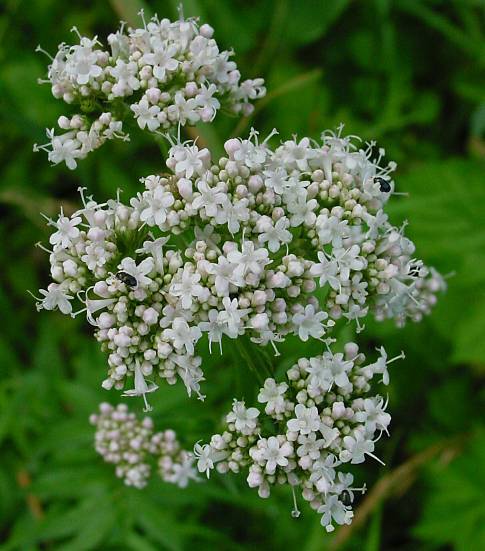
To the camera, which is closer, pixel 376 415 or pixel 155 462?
pixel 376 415

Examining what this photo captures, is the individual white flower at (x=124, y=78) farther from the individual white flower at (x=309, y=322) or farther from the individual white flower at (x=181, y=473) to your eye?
the individual white flower at (x=181, y=473)

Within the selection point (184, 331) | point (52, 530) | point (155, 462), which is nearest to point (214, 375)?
point (155, 462)

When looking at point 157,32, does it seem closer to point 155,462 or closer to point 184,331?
point 184,331

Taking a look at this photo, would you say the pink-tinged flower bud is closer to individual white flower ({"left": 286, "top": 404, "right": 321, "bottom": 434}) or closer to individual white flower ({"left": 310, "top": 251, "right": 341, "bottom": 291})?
individual white flower ({"left": 310, "top": 251, "right": 341, "bottom": 291})

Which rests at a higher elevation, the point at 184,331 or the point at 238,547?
the point at 184,331

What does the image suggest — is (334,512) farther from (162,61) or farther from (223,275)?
(162,61)

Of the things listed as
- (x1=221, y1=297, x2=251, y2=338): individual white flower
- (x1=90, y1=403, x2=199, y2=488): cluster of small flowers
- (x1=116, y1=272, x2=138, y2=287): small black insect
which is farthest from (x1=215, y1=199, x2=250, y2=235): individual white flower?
(x1=90, y1=403, x2=199, y2=488): cluster of small flowers
